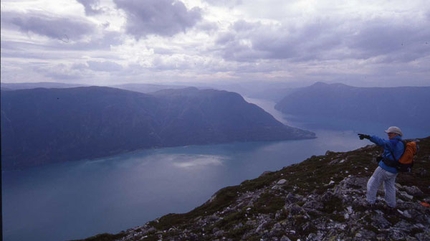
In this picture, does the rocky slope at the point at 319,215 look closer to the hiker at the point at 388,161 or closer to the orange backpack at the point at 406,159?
the hiker at the point at 388,161

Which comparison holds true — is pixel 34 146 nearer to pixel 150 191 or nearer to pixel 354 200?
pixel 150 191

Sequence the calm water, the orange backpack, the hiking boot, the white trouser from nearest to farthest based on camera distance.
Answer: the orange backpack < the white trouser < the hiking boot < the calm water

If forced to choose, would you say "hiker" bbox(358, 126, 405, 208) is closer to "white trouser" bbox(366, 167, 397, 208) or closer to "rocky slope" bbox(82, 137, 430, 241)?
"white trouser" bbox(366, 167, 397, 208)

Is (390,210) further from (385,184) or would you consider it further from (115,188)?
(115,188)

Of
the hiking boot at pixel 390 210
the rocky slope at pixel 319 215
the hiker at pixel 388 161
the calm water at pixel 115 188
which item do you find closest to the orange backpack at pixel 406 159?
the hiker at pixel 388 161

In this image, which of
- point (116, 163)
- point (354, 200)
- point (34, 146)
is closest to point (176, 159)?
point (116, 163)

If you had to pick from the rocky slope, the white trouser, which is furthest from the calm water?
the white trouser
